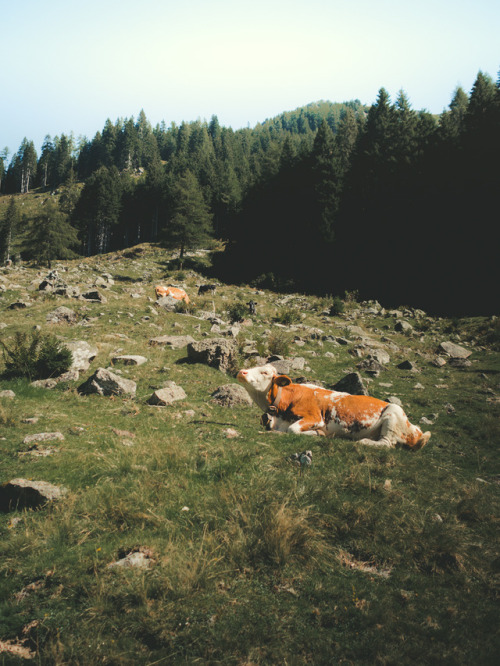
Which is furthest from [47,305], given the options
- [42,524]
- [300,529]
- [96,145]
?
[96,145]

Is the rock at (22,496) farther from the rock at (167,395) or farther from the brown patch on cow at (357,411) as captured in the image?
the brown patch on cow at (357,411)

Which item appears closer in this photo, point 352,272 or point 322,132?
point 352,272

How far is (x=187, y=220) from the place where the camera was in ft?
148

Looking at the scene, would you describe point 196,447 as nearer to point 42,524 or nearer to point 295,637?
point 42,524

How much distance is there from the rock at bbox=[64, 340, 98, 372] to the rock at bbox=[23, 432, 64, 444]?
3.91 meters

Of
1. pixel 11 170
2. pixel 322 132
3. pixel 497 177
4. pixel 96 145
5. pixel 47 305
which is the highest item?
pixel 96 145

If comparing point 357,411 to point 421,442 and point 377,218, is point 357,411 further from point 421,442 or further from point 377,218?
point 377,218

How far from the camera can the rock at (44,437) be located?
561cm

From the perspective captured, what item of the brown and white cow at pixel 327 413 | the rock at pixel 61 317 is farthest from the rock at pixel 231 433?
the rock at pixel 61 317

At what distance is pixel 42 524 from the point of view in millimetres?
3619

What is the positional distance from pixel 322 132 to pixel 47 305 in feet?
139

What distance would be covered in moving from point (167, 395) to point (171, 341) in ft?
16.5

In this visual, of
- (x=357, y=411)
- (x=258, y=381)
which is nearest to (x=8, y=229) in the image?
(x=258, y=381)

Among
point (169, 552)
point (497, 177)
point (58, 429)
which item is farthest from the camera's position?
point (497, 177)
